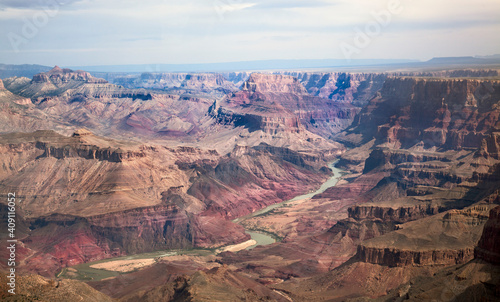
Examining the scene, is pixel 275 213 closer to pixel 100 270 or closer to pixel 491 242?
pixel 100 270

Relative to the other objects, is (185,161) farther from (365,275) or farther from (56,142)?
(365,275)

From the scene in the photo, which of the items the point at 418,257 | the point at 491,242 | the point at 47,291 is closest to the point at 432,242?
the point at 418,257

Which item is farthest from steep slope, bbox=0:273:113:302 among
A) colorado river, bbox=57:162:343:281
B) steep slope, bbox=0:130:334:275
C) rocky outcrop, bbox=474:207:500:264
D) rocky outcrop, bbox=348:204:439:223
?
rocky outcrop, bbox=348:204:439:223

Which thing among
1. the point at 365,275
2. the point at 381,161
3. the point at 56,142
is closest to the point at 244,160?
the point at 381,161

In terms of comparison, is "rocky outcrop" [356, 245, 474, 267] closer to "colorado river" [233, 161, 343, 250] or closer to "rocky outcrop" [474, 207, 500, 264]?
"rocky outcrop" [474, 207, 500, 264]

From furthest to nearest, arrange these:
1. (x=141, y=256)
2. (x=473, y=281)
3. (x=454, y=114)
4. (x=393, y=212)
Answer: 1. (x=454, y=114)
2. (x=141, y=256)
3. (x=393, y=212)
4. (x=473, y=281)

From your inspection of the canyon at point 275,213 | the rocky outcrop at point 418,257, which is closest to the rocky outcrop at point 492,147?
the canyon at point 275,213

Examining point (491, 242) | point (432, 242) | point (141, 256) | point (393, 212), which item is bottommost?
point (141, 256)
